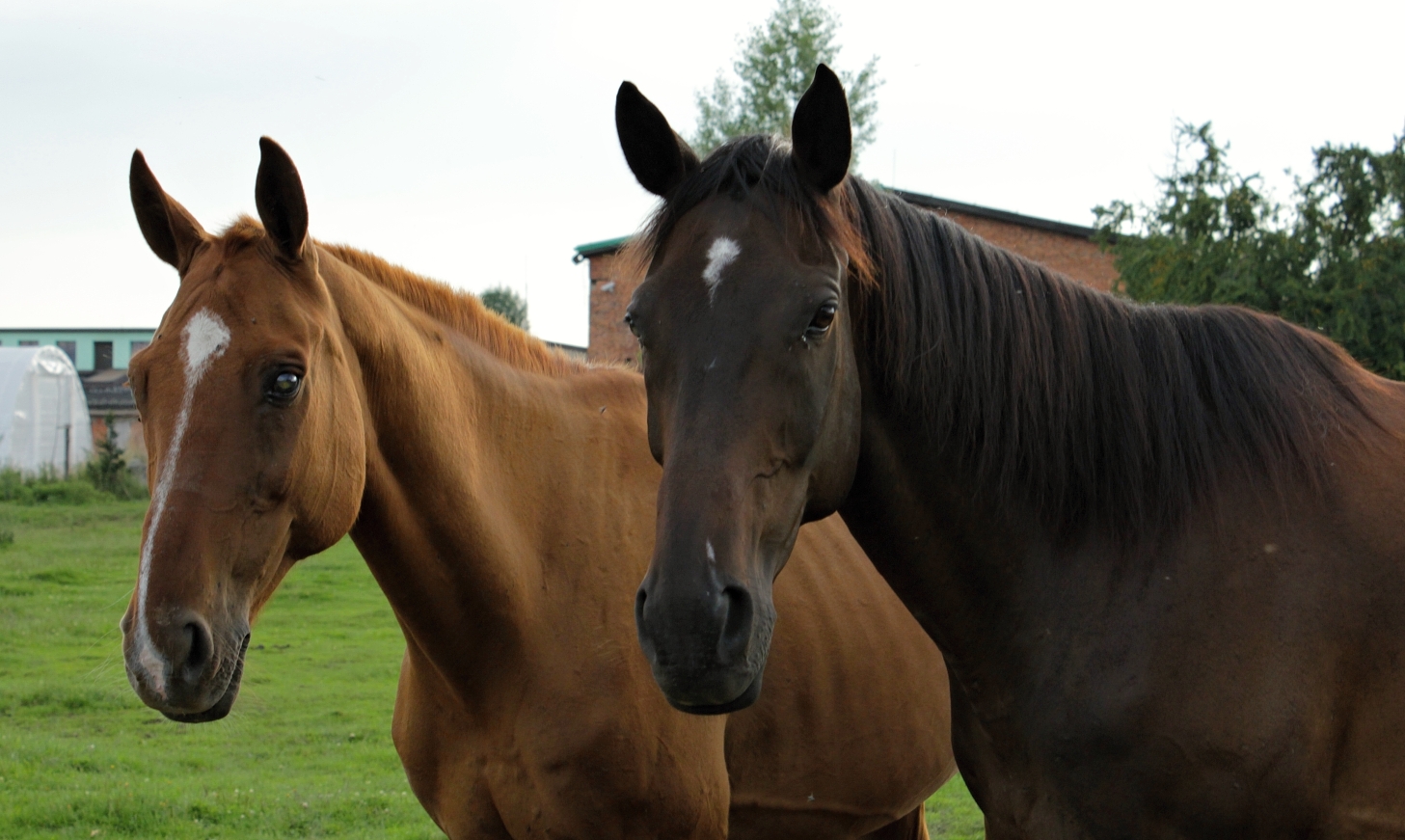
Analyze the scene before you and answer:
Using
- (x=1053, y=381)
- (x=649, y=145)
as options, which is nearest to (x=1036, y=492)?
(x=1053, y=381)

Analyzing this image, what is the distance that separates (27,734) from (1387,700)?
8587mm

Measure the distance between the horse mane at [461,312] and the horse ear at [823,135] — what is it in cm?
150

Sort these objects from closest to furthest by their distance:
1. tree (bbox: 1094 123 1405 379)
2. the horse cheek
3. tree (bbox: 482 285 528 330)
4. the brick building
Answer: the horse cheek, tree (bbox: 1094 123 1405 379), the brick building, tree (bbox: 482 285 528 330)

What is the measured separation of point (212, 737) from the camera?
27.1 feet

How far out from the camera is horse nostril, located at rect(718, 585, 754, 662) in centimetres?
187

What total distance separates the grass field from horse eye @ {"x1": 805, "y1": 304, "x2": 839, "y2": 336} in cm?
204

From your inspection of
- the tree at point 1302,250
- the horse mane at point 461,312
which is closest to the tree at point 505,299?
the tree at point 1302,250

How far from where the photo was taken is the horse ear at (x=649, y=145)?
7.82ft

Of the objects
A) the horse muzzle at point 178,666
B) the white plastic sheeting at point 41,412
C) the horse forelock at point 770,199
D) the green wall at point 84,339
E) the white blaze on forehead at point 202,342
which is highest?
the horse forelock at point 770,199

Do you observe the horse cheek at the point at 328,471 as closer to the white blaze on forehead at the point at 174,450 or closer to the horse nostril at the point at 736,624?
the white blaze on forehead at the point at 174,450

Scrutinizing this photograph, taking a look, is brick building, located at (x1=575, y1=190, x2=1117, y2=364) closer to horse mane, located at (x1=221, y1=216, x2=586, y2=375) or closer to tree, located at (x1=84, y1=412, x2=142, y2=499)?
tree, located at (x1=84, y1=412, x2=142, y2=499)

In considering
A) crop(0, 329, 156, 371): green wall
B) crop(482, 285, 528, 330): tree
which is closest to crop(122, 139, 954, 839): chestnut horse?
crop(482, 285, 528, 330): tree

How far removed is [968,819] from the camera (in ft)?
21.3

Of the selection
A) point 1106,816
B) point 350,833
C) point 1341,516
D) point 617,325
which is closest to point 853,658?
point 1106,816
